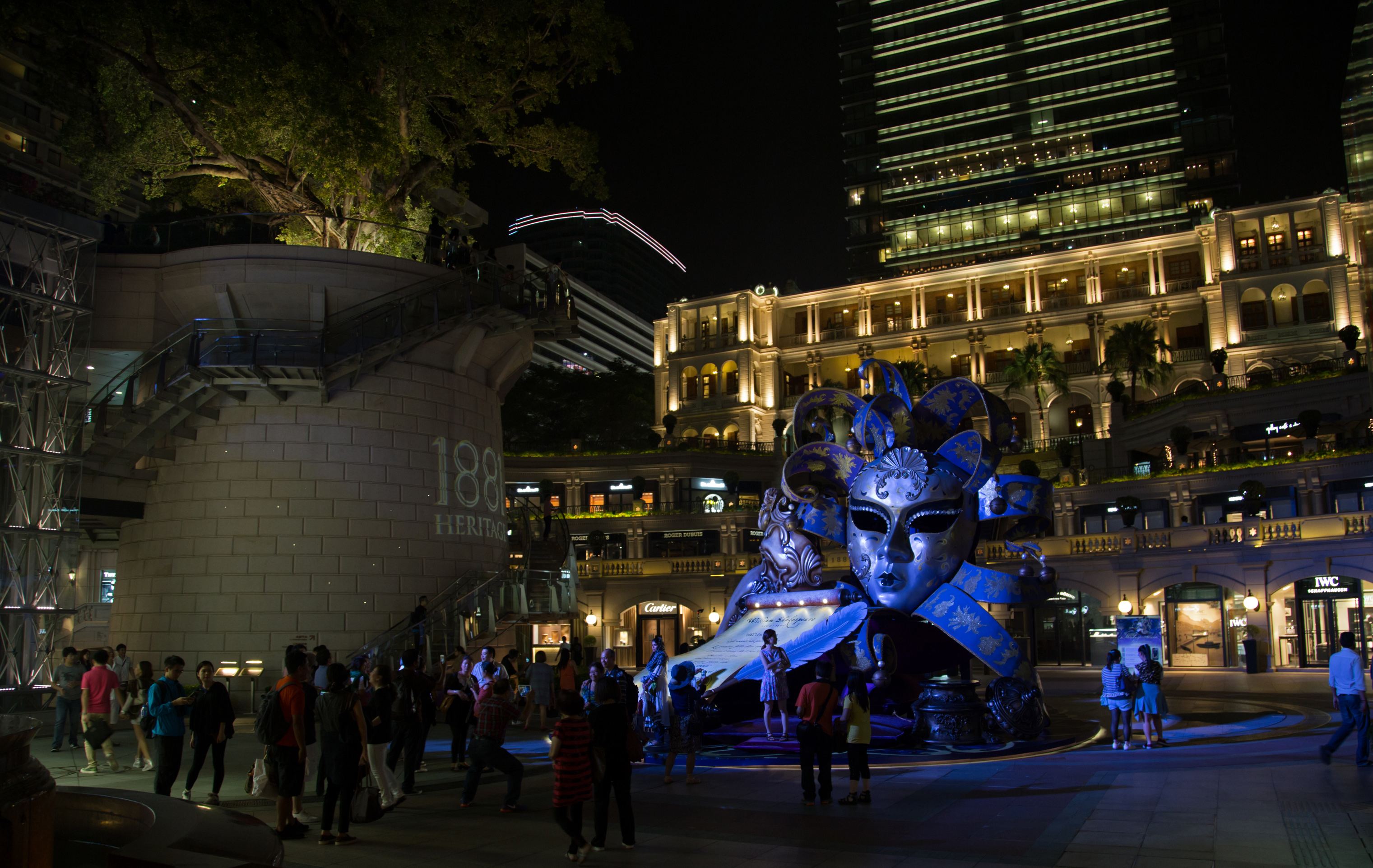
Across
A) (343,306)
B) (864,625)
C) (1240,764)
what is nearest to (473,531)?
(343,306)

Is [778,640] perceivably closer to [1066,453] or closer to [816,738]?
[816,738]

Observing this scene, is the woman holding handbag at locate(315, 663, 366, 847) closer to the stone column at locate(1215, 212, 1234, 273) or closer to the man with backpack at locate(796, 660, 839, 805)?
the man with backpack at locate(796, 660, 839, 805)

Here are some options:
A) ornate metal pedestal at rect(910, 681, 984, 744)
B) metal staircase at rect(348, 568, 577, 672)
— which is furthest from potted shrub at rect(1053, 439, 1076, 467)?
ornate metal pedestal at rect(910, 681, 984, 744)

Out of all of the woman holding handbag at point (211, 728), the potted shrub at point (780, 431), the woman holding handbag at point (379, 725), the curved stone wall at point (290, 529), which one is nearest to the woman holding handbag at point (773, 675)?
the woman holding handbag at point (379, 725)

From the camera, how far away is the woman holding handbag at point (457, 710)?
13461mm

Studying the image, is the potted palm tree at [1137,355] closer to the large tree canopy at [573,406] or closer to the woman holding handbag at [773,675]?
the large tree canopy at [573,406]

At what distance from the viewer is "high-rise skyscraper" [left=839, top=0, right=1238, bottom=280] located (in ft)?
328

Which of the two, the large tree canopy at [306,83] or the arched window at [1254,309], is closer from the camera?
the large tree canopy at [306,83]

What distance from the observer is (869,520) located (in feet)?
51.3

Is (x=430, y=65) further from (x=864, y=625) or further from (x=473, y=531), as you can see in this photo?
(x=864, y=625)

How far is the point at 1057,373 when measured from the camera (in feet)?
219

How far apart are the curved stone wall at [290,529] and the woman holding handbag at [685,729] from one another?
1311cm

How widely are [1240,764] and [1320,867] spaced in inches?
214

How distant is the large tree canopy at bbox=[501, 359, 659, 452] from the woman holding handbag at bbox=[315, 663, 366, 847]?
176 ft
